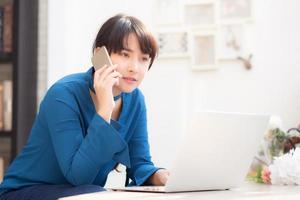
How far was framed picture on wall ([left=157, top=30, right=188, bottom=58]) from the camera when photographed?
10.2 ft

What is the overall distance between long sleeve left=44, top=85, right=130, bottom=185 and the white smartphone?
0.39ft

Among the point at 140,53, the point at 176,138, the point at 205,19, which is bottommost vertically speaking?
the point at 176,138

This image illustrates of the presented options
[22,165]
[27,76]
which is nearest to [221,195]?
[22,165]

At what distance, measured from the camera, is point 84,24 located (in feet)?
10.5

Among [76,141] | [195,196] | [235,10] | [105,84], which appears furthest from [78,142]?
[235,10]

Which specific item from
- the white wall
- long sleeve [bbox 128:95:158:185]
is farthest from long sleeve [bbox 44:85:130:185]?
the white wall

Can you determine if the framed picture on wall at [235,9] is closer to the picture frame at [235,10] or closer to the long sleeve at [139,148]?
the picture frame at [235,10]

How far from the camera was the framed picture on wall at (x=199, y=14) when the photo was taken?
3076mm

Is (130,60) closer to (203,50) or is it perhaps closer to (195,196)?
(195,196)

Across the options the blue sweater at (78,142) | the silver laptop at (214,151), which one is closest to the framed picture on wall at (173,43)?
the blue sweater at (78,142)

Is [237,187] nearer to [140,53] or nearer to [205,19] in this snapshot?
[140,53]

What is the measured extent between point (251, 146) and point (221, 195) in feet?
0.57

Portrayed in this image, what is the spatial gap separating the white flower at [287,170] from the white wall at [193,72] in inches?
58.4

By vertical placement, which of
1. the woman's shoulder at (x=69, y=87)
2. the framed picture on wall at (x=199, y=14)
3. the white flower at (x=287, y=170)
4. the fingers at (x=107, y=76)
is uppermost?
the framed picture on wall at (x=199, y=14)
